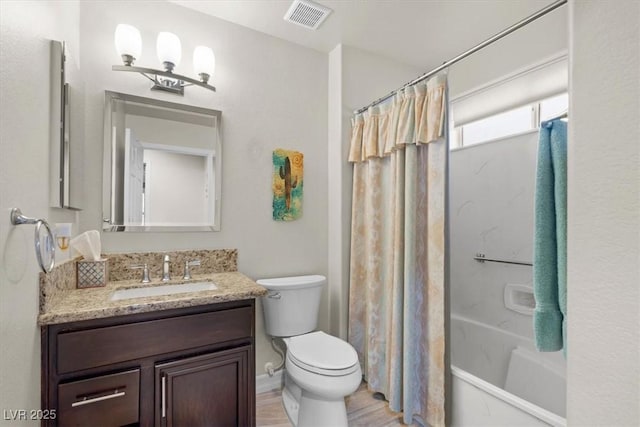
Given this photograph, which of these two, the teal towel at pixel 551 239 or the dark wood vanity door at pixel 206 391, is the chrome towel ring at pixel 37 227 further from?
the teal towel at pixel 551 239

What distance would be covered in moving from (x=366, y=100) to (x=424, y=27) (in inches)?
24.4

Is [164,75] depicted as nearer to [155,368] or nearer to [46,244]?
[46,244]

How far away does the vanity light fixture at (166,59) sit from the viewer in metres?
1.63

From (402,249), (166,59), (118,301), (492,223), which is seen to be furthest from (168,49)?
(492,223)

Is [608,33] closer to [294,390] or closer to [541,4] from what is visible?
[541,4]

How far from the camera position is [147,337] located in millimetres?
1257

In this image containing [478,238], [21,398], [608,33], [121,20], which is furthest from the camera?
[478,238]

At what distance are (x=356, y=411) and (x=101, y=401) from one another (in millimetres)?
1373

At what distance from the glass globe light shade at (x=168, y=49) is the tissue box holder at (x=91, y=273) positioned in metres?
1.16

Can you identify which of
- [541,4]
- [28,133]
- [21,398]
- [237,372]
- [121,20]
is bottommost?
[237,372]

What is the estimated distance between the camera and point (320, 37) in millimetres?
2189

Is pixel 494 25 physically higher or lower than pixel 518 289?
higher

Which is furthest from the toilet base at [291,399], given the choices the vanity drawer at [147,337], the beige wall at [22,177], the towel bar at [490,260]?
the towel bar at [490,260]

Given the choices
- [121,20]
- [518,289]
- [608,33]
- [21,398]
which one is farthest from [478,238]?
[121,20]
